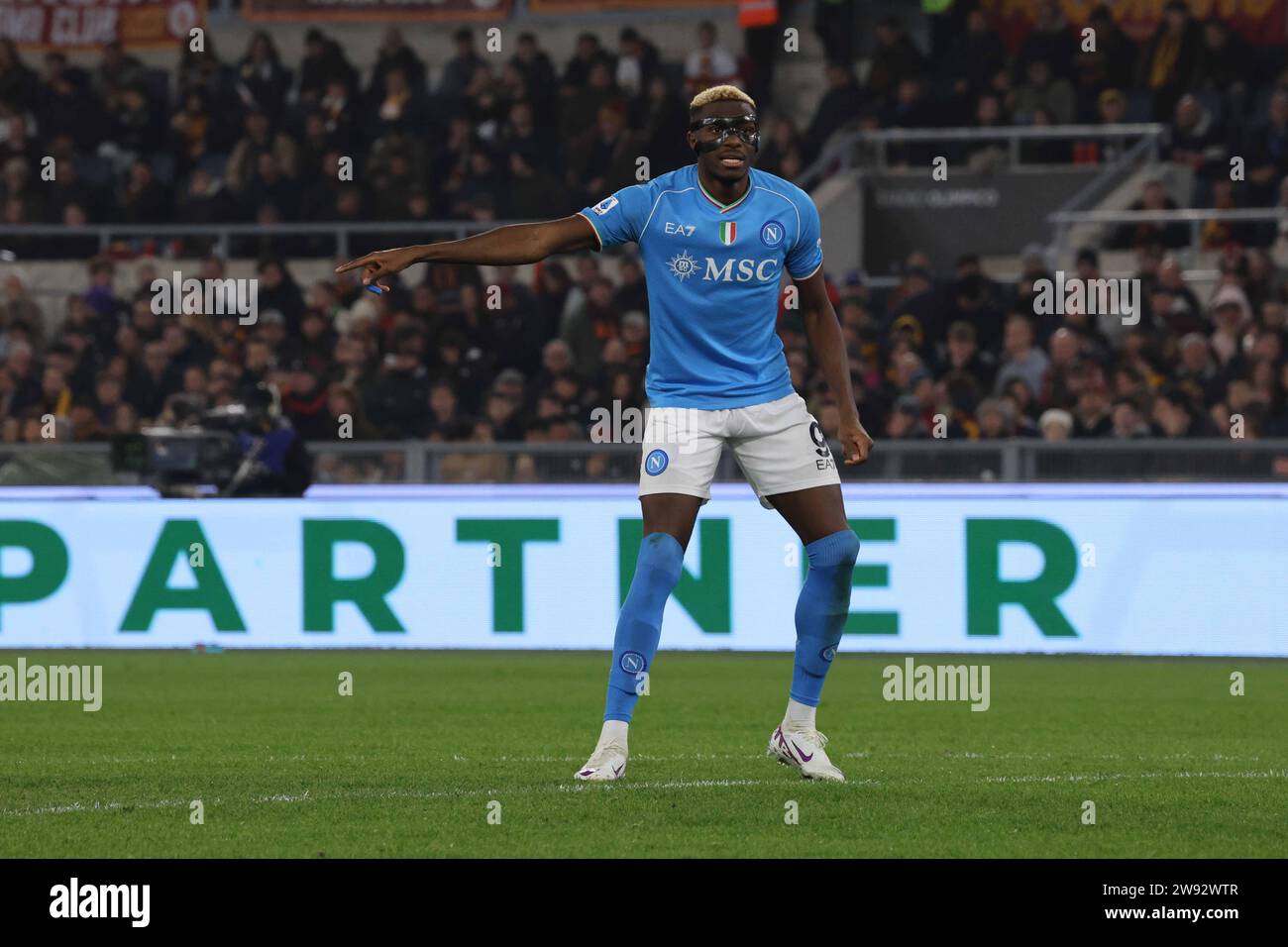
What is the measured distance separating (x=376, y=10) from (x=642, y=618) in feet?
53.3

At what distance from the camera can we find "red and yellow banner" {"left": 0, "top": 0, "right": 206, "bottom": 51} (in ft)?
74.5

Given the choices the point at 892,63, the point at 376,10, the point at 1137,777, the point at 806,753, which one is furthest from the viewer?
the point at 376,10

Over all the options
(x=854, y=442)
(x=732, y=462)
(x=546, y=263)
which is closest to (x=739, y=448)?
(x=854, y=442)

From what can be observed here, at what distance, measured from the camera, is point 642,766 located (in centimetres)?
796

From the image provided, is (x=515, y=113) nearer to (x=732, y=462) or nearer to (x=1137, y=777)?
(x=732, y=462)

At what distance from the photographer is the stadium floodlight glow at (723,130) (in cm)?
728

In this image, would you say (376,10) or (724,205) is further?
(376,10)

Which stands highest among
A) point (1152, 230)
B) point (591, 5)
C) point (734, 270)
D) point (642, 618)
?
point (591, 5)

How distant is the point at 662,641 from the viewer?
44.9 feet

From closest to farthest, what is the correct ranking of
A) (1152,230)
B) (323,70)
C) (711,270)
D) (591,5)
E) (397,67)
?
1. (711,270)
2. (1152,230)
3. (397,67)
4. (323,70)
5. (591,5)

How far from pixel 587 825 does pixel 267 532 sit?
7909 mm

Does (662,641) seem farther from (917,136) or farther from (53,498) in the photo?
(917,136)

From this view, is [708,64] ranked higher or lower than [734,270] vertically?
higher

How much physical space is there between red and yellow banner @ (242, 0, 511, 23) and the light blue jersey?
50.0 ft
